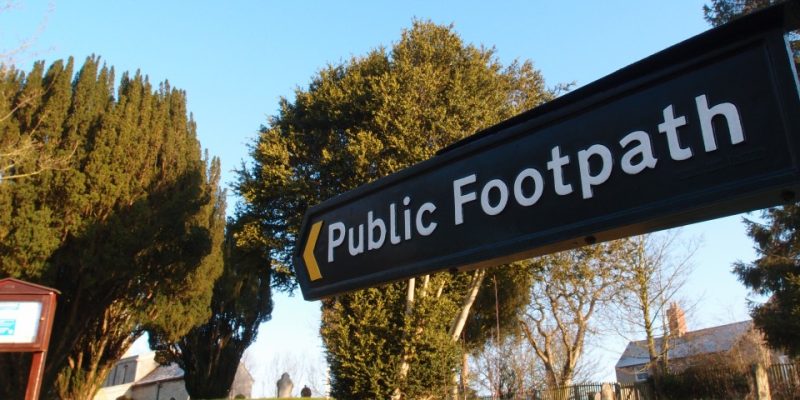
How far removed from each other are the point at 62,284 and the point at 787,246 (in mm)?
21292

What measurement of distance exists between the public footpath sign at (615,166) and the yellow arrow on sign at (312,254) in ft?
0.75

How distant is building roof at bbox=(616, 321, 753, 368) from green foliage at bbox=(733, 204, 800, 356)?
7.21 metres

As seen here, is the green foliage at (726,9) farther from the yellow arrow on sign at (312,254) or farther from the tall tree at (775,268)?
the yellow arrow on sign at (312,254)

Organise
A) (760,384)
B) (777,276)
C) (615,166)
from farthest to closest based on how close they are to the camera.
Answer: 1. (777,276)
2. (760,384)
3. (615,166)

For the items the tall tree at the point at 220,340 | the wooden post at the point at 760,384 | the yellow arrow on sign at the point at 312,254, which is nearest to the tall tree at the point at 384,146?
the wooden post at the point at 760,384

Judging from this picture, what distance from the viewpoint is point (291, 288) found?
55.4 ft

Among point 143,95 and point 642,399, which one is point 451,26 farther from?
point 642,399

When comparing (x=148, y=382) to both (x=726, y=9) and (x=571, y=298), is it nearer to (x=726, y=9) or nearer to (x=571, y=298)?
(x=571, y=298)

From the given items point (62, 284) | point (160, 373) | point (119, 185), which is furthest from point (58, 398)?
point (160, 373)

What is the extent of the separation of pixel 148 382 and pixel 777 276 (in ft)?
149

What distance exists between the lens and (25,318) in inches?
270

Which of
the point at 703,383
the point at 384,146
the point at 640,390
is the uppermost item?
the point at 384,146

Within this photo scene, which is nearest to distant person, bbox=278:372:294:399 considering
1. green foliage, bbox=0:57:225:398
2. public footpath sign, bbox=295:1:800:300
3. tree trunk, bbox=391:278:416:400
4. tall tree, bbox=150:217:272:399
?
tall tree, bbox=150:217:272:399

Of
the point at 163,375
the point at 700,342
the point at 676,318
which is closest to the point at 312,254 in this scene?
the point at 676,318
